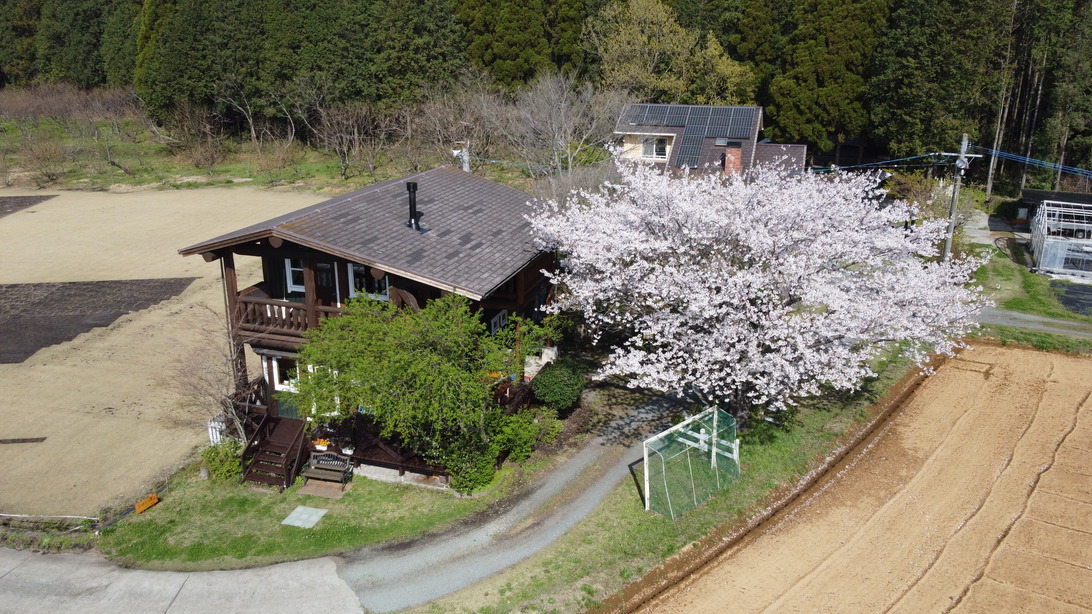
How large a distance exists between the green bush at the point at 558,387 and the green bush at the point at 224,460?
6.66 metres

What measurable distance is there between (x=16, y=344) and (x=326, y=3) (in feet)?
109

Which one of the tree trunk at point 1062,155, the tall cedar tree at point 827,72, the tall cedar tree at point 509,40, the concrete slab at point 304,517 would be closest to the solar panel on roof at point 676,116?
the tall cedar tree at point 827,72

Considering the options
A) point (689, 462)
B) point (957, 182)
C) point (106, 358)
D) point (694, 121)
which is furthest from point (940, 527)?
point (694, 121)

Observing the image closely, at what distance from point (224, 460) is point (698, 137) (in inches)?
1094

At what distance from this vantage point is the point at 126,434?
61.1 ft

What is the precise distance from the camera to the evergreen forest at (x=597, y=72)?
1489 inches

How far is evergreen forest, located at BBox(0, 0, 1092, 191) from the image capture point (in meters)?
37.8

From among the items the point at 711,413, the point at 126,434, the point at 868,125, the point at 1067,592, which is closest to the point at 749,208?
the point at 711,413

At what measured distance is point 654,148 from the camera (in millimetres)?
39688

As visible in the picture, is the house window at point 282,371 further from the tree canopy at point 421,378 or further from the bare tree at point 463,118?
the bare tree at point 463,118

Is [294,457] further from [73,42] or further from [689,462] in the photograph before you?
[73,42]

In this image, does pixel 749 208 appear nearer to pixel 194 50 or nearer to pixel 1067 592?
pixel 1067 592

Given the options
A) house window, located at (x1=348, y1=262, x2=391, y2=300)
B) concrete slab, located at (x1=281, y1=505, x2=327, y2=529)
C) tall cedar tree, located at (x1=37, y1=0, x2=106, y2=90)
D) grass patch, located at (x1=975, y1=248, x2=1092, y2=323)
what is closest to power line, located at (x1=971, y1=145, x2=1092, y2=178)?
grass patch, located at (x1=975, y1=248, x2=1092, y2=323)

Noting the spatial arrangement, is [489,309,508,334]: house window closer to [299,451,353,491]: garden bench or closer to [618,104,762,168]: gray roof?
[299,451,353,491]: garden bench
